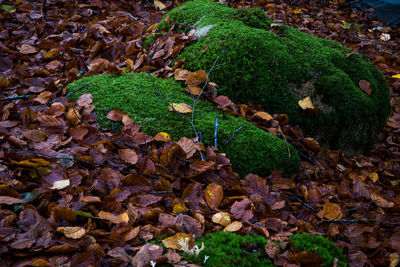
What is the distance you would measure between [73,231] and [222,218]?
80cm

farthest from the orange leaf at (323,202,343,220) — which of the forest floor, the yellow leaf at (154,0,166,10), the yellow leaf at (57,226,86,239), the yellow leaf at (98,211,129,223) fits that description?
the yellow leaf at (154,0,166,10)

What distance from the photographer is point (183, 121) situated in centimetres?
247

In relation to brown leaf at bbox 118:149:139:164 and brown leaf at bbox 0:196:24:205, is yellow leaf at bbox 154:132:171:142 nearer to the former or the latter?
brown leaf at bbox 118:149:139:164

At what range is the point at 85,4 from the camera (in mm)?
4770

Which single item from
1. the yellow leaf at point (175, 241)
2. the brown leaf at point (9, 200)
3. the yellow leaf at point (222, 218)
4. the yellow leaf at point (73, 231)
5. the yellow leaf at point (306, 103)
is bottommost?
the yellow leaf at point (222, 218)

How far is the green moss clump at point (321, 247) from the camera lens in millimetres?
1571

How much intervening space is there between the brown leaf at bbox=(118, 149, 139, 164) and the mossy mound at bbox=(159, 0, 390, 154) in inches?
46.2

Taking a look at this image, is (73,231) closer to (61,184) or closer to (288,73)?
(61,184)

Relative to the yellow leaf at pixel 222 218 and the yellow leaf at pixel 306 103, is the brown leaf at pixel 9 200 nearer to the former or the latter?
the yellow leaf at pixel 222 218

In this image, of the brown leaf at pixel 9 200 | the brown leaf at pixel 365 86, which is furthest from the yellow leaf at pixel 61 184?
the brown leaf at pixel 365 86

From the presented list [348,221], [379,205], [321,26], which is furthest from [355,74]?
[321,26]

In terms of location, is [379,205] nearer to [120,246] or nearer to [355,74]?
[355,74]

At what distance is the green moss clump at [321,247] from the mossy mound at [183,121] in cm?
78

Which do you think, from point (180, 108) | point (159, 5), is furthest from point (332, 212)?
point (159, 5)
